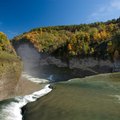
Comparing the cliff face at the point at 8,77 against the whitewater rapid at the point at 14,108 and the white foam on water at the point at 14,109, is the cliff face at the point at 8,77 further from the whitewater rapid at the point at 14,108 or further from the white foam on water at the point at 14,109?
the white foam on water at the point at 14,109

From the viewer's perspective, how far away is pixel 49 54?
440 ft

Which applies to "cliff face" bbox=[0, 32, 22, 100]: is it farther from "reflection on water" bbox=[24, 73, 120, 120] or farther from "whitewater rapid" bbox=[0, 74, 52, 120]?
"reflection on water" bbox=[24, 73, 120, 120]

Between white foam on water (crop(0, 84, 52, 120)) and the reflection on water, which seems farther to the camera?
white foam on water (crop(0, 84, 52, 120))

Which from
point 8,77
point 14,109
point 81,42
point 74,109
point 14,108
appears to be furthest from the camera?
point 81,42

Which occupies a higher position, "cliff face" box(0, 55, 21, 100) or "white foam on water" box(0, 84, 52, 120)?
"cliff face" box(0, 55, 21, 100)

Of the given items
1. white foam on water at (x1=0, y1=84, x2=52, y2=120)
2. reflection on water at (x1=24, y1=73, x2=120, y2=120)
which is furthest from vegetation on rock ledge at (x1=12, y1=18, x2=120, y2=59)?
reflection on water at (x1=24, y1=73, x2=120, y2=120)

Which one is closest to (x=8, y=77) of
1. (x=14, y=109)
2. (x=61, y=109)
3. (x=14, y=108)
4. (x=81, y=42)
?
(x=14, y=108)

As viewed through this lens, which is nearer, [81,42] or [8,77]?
[8,77]

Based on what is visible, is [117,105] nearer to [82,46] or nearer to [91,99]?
[91,99]

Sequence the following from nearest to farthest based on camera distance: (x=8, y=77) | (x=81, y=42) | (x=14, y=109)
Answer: (x=14, y=109)
(x=8, y=77)
(x=81, y=42)

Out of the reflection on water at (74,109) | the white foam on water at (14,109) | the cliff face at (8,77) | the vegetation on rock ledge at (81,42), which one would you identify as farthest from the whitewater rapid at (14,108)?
the vegetation on rock ledge at (81,42)

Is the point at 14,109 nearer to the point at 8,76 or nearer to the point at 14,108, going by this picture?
the point at 14,108

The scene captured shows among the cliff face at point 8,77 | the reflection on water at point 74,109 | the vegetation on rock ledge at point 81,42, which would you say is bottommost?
the reflection on water at point 74,109

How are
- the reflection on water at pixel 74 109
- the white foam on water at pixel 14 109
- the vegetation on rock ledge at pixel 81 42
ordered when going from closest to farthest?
the reflection on water at pixel 74 109, the white foam on water at pixel 14 109, the vegetation on rock ledge at pixel 81 42
